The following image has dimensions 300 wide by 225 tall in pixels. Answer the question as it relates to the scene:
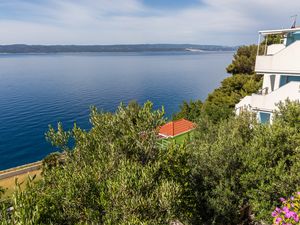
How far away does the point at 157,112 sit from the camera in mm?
11289

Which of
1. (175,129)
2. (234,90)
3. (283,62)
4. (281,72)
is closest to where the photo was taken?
(283,62)

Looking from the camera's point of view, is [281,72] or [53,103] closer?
[281,72]

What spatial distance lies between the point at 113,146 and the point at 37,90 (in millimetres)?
117240

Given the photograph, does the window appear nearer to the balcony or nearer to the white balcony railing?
the white balcony railing

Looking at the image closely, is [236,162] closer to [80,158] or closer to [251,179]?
[251,179]

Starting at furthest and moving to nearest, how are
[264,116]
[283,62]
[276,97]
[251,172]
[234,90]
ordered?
[234,90], [264,116], [276,97], [283,62], [251,172]

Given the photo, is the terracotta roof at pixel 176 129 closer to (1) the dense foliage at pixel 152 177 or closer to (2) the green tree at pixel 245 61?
(1) the dense foliage at pixel 152 177

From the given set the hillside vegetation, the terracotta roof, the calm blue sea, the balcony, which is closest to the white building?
the balcony

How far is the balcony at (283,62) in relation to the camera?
63.1ft

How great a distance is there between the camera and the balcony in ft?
63.1

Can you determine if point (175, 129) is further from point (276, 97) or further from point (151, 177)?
point (151, 177)

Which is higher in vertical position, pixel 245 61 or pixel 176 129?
pixel 245 61

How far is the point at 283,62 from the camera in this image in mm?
20172

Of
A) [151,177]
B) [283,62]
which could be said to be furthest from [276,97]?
[151,177]
